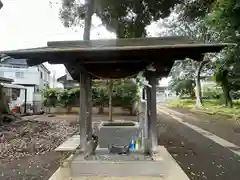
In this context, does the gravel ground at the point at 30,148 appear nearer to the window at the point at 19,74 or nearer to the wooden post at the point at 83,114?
the wooden post at the point at 83,114

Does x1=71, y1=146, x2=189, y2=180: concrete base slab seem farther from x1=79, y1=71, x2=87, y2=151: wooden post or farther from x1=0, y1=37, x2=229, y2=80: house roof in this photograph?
x1=0, y1=37, x2=229, y2=80: house roof

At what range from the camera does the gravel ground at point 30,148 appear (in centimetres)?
452

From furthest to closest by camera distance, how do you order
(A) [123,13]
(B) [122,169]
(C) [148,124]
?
(A) [123,13], (C) [148,124], (B) [122,169]

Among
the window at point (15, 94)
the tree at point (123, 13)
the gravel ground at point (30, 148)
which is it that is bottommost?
the gravel ground at point (30, 148)

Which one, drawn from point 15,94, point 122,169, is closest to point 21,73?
point 15,94

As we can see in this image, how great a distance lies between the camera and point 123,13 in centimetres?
1139

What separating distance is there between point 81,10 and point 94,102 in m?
5.60

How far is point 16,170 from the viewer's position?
464cm

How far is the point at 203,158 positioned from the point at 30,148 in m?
4.53

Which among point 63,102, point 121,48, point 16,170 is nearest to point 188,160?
point 121,48

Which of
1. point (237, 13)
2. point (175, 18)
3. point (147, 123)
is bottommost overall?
point (147, 123)

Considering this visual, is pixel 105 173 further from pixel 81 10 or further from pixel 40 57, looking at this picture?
pixel 81 10

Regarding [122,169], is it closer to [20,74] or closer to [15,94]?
[15,94]

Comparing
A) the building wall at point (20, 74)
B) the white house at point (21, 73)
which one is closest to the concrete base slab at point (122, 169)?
the white house at point (21, 73)
